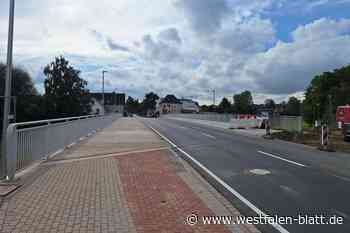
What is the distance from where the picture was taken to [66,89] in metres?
87.9

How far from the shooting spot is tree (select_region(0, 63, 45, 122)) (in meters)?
61.8

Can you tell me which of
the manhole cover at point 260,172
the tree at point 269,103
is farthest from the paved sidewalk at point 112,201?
the tree at point 269,103

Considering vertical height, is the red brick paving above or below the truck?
below

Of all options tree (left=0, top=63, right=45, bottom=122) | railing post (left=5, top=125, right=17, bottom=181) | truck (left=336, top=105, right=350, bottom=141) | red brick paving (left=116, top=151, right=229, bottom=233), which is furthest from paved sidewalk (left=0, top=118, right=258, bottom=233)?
tree (left=0, top=63, right=45, bottom=122)

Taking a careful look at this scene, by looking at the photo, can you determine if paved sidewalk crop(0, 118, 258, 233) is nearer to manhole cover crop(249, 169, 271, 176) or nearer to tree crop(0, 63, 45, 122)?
manhole cover crop(249, 169, 271, 176)

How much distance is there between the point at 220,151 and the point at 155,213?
37.3ft

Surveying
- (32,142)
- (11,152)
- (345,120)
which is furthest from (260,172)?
(345,120)

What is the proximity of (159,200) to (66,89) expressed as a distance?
8299 centimetres

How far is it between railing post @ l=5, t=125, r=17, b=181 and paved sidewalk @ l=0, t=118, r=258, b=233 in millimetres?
390

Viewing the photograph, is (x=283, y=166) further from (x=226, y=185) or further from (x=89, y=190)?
(x=89, y=190)

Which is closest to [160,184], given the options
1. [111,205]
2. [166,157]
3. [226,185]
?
[226,185]

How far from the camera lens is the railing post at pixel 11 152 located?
913 centimetres

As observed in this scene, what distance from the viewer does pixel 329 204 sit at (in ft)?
26.7

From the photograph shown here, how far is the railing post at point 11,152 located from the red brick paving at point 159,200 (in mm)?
2384
